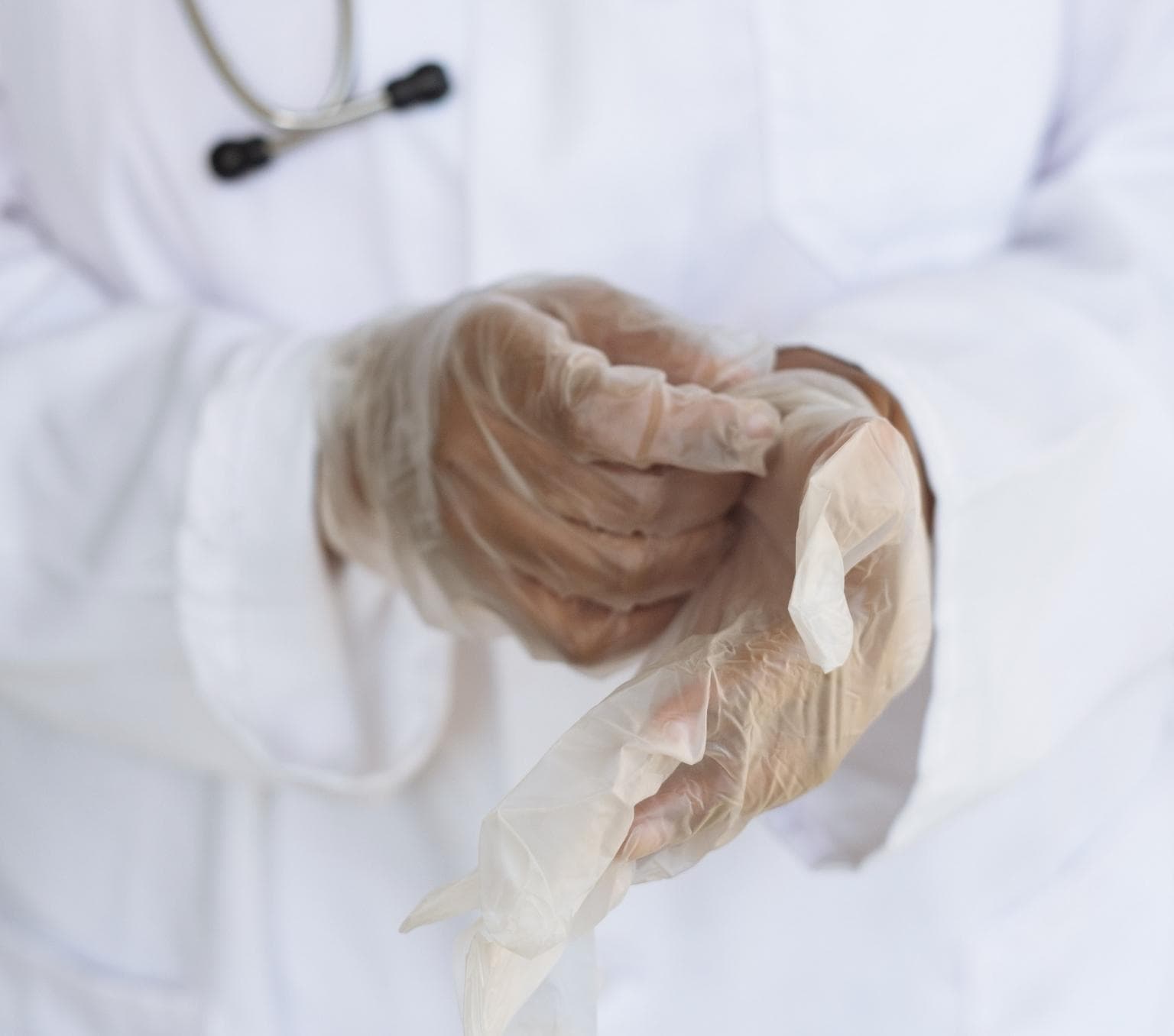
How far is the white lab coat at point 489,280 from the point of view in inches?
18.9

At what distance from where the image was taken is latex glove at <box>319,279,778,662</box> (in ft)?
1.12

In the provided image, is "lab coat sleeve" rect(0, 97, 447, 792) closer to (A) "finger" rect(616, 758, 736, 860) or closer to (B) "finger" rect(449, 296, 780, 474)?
(B) "finger" rect(449, 296, 780, 474)

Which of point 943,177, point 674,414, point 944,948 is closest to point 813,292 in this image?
point 943,177

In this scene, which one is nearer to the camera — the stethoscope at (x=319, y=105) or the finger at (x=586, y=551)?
the finger at (x=586, y=551)

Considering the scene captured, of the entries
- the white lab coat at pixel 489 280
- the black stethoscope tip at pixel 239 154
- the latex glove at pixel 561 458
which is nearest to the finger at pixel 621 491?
the latex glove at pixel 561 458

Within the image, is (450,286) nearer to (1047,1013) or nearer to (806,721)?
(806,721)

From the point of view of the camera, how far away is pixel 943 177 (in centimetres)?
52

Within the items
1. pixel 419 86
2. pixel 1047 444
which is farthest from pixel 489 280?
pixel 1047 444

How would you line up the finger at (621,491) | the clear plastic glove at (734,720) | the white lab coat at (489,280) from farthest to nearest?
the white lab coat at (489,280) < the finger at (621,491) < the clear plastic glove at (734,720)

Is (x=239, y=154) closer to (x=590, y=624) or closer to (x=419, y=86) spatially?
(x=419, y=86)

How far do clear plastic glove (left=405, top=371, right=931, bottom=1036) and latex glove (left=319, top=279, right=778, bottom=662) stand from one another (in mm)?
35

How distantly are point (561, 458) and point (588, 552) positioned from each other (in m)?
0.03

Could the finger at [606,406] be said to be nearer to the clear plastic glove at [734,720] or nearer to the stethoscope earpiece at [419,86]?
the clear plastic glove at [734,720]

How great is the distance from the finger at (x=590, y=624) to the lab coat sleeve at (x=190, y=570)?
0.40ft
